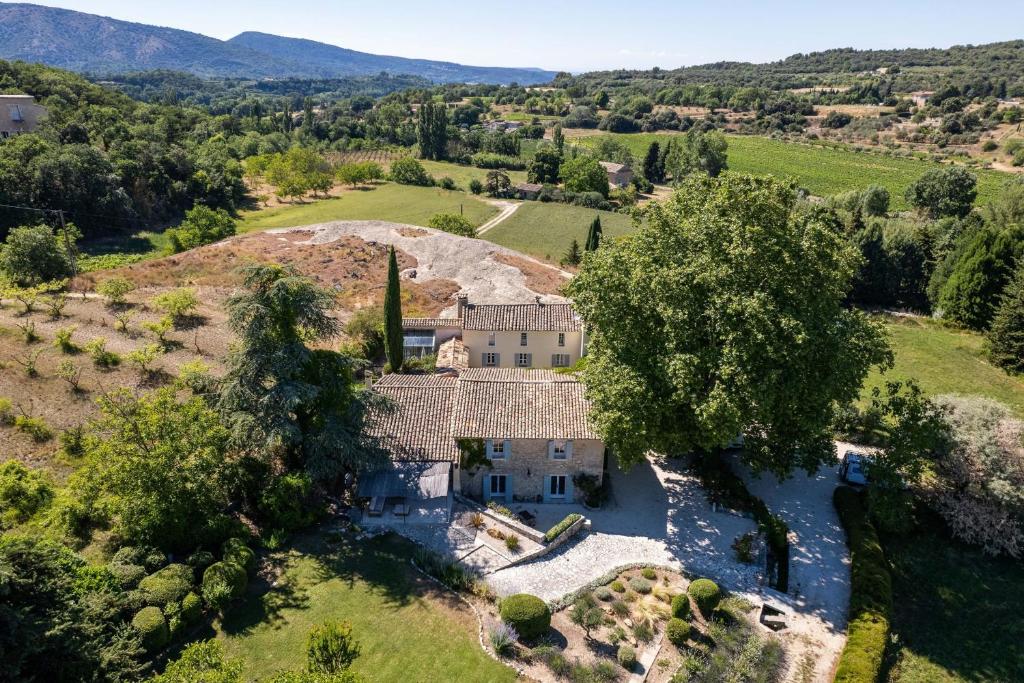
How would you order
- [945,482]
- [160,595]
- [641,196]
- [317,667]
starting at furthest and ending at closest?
[641,196]
[945,482]
[160,595]
[317,667]

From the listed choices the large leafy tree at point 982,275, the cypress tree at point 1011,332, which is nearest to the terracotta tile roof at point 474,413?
the cypress tree at point 1011,332

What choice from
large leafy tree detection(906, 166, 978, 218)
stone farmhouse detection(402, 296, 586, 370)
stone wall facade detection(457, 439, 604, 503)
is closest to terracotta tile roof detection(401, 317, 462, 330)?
stone farmhouse detection(402, 296, 586, 370)

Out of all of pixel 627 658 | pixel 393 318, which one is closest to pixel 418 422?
pixel 393 318

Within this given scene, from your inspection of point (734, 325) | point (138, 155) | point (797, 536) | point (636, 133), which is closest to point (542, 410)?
point (734, 325)

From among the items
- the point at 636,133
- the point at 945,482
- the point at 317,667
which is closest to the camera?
the point at 317,667

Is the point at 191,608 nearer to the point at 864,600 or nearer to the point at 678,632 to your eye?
the point at 678,632

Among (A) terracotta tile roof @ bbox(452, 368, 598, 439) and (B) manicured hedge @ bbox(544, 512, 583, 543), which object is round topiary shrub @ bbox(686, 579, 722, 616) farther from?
(A) terracotta tile roof @ bbox(452, 368, 598, 439)

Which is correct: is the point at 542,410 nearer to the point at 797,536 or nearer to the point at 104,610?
the point at 797,536
